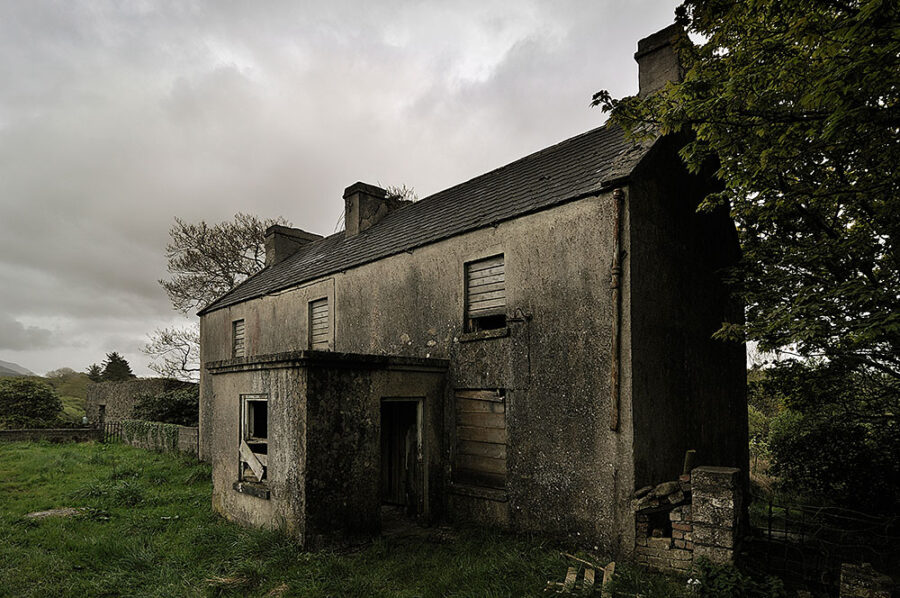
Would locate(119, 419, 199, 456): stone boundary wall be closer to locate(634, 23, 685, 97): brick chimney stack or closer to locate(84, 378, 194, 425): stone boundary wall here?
locate(84, 378, 194, 425): stone boundary wall

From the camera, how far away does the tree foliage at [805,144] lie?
520cm

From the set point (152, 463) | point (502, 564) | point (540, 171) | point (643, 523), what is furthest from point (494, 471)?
point (152, 463)

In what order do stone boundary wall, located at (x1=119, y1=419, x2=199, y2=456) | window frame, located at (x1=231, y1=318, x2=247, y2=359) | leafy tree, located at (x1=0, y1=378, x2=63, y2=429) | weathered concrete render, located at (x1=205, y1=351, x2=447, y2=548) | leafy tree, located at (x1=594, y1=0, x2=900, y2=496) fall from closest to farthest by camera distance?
leafy tree, located at (x1=594, y1=0, x2=900, y2=496), weathered concrete render, located at (x1=205, y1=351, x2=447, y2=548), window frame, located at (x1=231, y1=318, x2=247, y2=359), stone boundary wall, located at (x1=119, y1=419, x2=199, y2=456), leafy tree, located at (x1=0, y1=378, x2=63, y2=429)

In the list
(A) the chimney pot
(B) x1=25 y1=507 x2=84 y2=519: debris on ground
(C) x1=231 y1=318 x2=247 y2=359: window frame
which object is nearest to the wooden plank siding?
(B) x1=25 y1=507 x2=84 y2=519: debris on ground

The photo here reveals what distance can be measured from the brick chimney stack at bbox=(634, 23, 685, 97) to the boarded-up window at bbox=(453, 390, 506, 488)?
6.34m

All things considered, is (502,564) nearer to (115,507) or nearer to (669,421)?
(669,421)

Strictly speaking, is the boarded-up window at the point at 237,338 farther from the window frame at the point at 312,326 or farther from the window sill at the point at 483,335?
the window sill at the point at 483,335

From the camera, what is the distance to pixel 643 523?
22.9 ft

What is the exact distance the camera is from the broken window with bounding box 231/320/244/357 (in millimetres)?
16672

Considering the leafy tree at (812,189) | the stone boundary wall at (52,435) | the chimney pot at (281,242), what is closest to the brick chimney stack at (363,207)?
the chimney pot at (281,242)

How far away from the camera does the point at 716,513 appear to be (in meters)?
6.43

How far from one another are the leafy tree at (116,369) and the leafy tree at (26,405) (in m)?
20.3

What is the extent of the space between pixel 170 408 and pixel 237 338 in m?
7.35

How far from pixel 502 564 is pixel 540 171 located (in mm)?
7215
